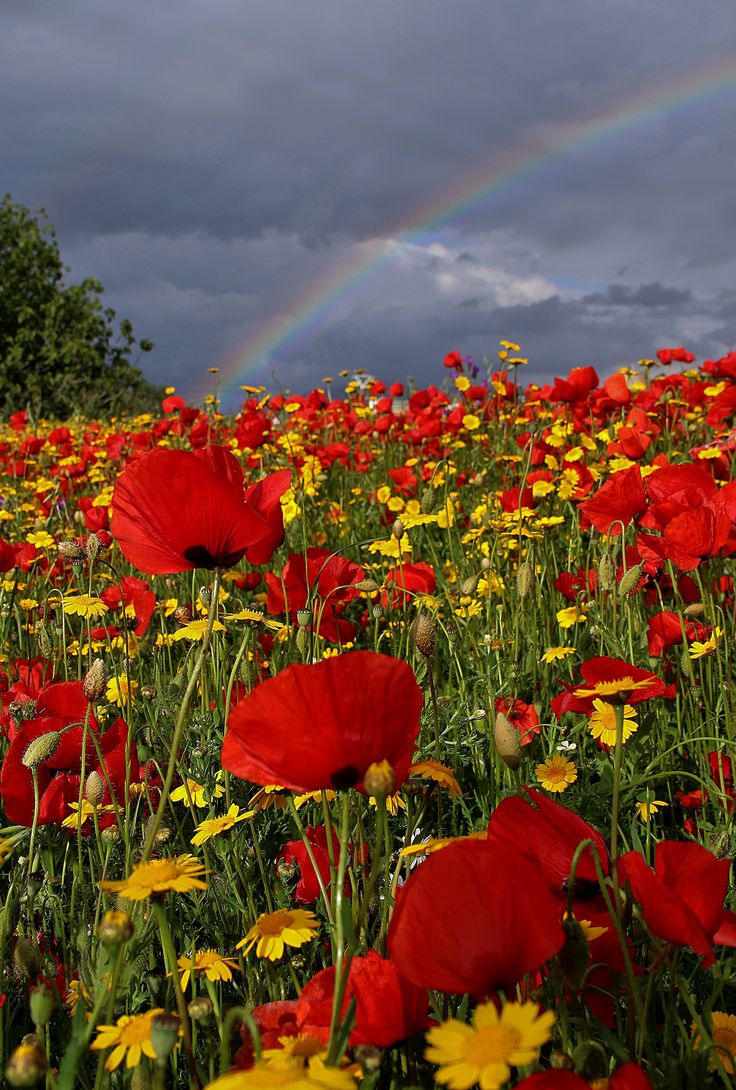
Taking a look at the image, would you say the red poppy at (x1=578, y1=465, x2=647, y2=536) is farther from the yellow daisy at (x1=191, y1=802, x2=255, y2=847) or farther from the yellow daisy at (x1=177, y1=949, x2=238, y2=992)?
the yellow daisy at (x1=177, y1=949, x2=238, y2=992)

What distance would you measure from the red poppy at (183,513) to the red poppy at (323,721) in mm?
369

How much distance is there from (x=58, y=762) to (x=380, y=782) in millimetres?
1167

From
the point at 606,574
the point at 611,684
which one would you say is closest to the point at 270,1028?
the point at 611,684

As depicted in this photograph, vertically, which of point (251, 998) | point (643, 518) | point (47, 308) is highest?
point (47, 308)

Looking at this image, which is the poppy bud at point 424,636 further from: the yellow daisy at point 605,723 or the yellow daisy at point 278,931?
the yellow daisy at point 278,931

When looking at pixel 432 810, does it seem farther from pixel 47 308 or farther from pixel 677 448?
pixel 47 308

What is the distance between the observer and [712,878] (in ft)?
3.07

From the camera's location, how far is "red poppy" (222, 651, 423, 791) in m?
0.87

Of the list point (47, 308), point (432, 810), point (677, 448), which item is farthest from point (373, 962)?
point (47, 308)

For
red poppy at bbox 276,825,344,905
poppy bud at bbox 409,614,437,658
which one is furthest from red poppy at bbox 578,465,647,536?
red poppy at bbox 276,825,344,905

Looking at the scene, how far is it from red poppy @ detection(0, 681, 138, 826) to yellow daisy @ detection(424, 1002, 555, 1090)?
106 centimetres

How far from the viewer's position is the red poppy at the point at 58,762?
167 centimetres

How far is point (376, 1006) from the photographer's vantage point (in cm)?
91

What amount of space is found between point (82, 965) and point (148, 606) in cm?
136
